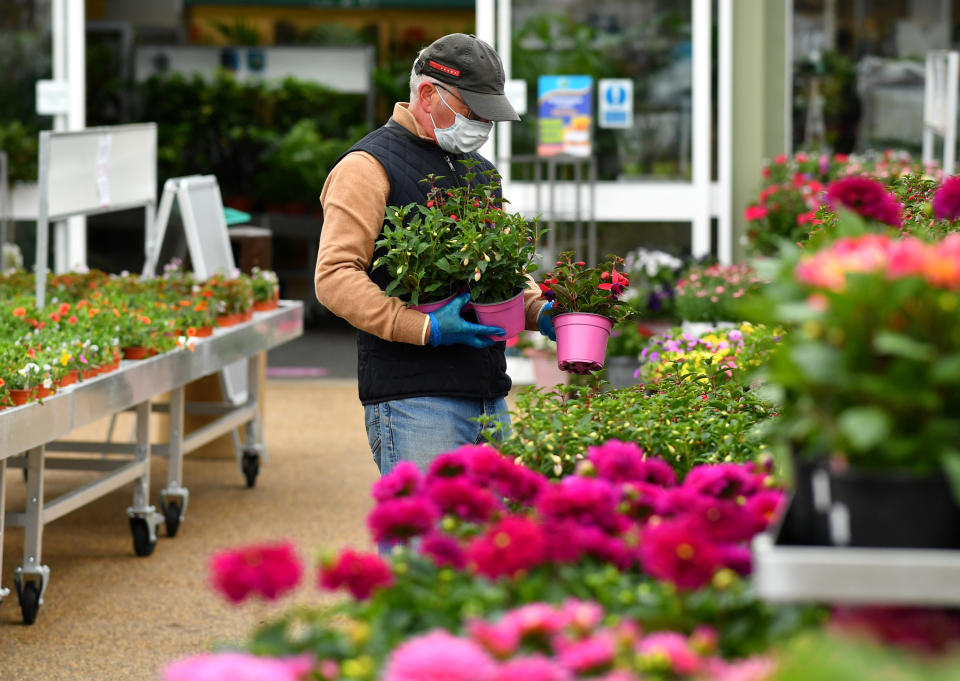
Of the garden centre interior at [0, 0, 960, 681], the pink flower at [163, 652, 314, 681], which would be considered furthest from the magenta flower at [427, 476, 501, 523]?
the pink flower at [163, 652, 314, 681]

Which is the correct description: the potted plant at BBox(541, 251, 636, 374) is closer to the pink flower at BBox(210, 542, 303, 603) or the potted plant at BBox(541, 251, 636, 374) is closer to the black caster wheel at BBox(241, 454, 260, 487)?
the pink flower at BBox(210, 542, 303, 603)

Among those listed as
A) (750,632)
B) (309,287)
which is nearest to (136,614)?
(750,632)

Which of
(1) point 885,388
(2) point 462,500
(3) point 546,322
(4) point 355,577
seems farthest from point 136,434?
(1) point 885,388

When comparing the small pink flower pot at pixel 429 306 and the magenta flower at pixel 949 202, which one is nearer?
the magenta flower at pixel 949 202

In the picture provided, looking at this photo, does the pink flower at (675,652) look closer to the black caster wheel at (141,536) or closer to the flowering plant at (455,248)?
the flowering plant at (455,248)

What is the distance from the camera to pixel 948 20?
30.6 feet

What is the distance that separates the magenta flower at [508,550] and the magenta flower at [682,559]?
0.52ft

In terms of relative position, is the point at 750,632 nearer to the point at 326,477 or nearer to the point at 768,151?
the point at 326,477

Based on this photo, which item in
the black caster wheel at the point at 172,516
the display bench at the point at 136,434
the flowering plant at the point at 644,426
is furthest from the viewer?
the black caster wheel at the point at 172,516

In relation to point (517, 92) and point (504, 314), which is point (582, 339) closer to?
point (504, 314)

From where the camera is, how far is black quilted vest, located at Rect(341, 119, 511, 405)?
10.4 feet

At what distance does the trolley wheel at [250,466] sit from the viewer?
6.42 meters

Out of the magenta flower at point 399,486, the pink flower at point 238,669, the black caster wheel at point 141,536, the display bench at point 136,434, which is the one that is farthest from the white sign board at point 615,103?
the pink flower at point 238,669

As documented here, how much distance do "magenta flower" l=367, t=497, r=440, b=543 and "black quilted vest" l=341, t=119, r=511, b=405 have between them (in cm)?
136
